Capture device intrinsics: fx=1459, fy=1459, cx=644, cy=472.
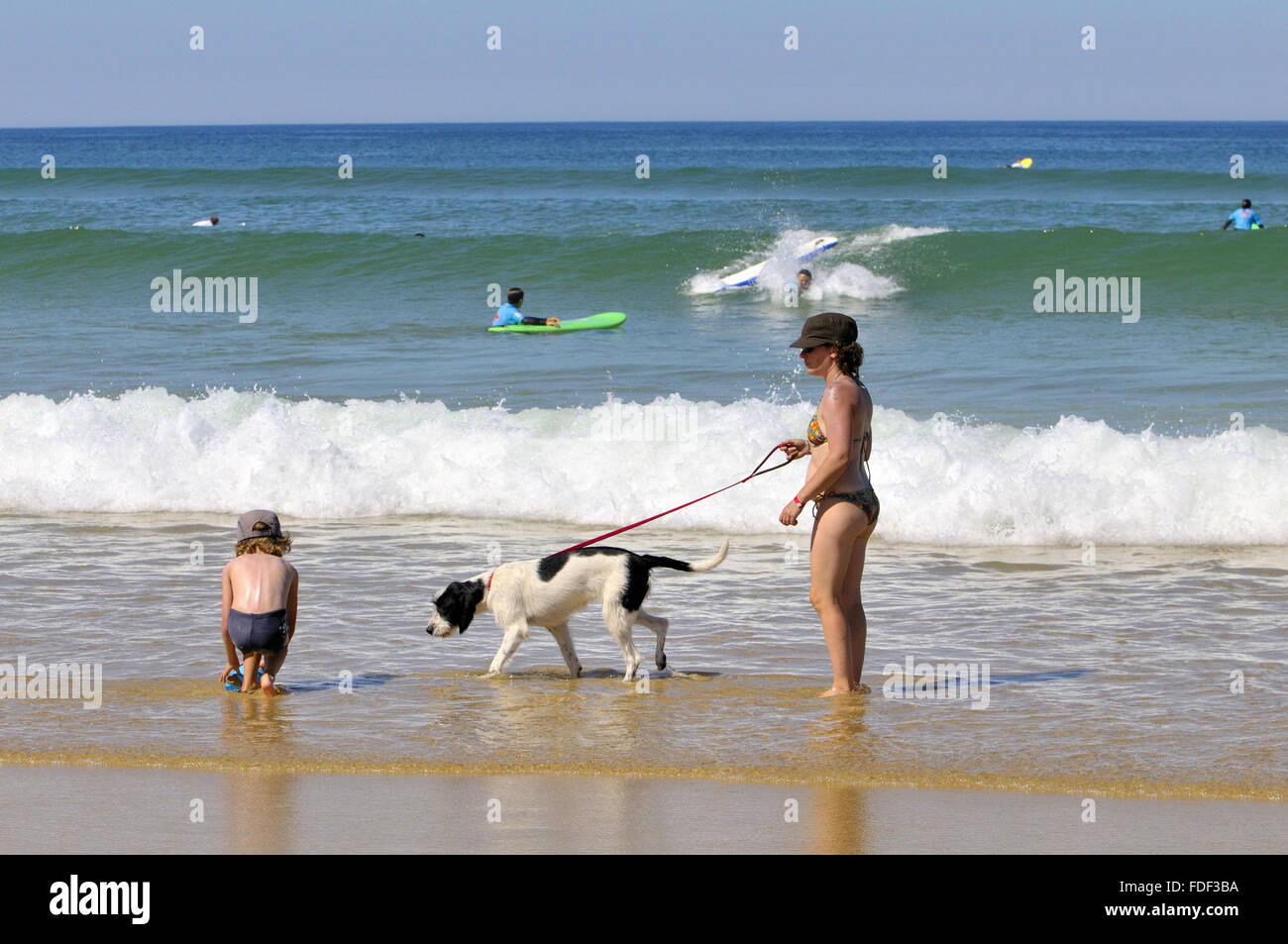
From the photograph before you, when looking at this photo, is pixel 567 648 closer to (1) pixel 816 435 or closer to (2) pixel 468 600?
(2) pixel 468 600

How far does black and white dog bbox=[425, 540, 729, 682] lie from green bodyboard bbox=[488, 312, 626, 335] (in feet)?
47.3

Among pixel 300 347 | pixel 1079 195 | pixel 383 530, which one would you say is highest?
pixel 1079 195

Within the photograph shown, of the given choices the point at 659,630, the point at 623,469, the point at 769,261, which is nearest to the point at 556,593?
the point at 659,630

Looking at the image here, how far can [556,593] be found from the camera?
23.0 feet

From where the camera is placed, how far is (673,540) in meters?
10.6

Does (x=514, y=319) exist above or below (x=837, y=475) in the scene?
above

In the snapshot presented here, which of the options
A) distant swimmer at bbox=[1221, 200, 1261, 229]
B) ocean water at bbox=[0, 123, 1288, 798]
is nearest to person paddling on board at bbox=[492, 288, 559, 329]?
ocean water at bbox=[0, 123, 1288, 798]

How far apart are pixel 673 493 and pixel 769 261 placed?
52.3ft

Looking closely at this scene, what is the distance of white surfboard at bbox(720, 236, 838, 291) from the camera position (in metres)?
26.1

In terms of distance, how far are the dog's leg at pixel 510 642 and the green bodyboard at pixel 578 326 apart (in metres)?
14.4

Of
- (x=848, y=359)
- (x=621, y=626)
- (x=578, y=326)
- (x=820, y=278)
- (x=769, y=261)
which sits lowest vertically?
(x=621, y=626)
